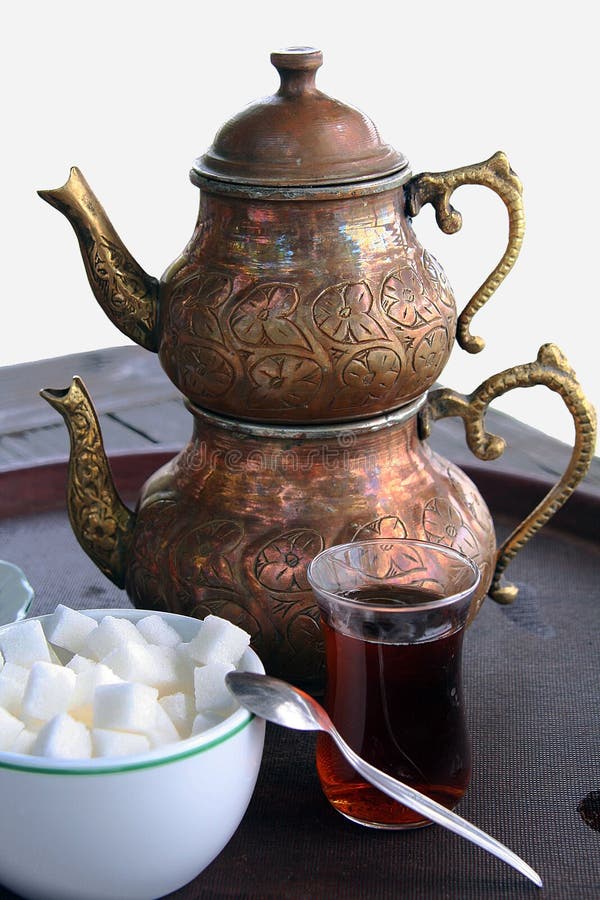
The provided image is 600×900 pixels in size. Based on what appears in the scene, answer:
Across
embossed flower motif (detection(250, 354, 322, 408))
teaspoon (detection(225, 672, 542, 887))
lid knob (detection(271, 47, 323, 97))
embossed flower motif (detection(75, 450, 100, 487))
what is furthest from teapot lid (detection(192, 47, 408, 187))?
teaspoon (detection(225, 672, 542, 887))

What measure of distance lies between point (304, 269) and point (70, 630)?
282 millimetres

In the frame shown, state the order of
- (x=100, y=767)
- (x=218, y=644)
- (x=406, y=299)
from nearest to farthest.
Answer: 1. (x=100, y=767)
2. (x=218, y=644)
3. (x=406, y=299)

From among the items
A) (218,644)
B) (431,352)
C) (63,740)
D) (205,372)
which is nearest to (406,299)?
(431,352)

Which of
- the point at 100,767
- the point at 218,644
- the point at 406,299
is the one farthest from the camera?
the point at 406,299

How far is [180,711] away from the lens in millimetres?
728

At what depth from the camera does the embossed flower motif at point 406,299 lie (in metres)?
0.84

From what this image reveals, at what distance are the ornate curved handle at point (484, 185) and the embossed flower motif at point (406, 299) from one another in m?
0.05

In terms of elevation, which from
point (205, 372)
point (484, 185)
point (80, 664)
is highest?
point (484, 185)

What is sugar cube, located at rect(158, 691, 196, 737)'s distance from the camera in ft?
2.37

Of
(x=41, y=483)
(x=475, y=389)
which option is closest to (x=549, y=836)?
(x=475, y=389)

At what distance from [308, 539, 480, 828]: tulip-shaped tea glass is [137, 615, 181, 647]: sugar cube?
3.8 inches

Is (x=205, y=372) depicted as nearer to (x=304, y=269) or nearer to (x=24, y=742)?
(x=304, y=269)

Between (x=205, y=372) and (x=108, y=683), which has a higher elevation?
(x=205, y=372)

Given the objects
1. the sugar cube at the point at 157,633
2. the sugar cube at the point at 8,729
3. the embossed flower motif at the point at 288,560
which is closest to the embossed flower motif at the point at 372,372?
the embossed flower motif at the point at 288,560
